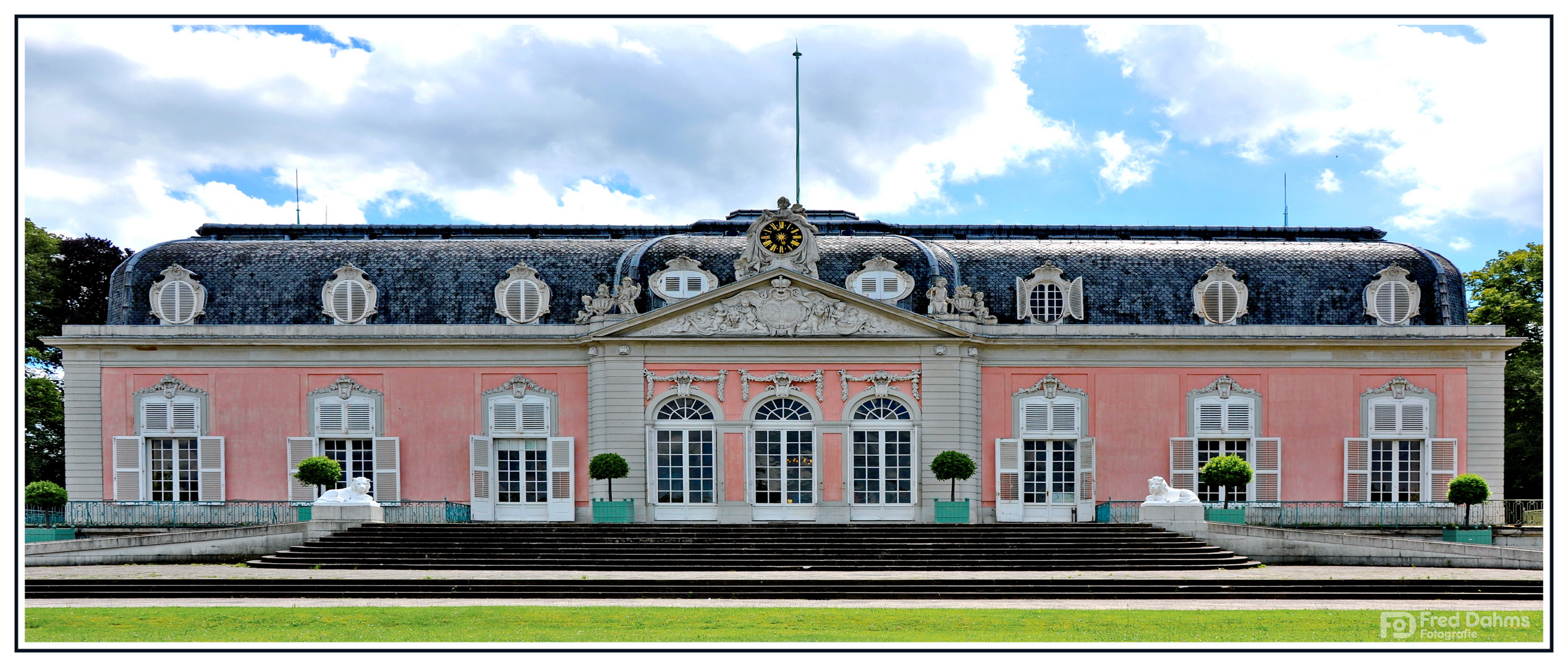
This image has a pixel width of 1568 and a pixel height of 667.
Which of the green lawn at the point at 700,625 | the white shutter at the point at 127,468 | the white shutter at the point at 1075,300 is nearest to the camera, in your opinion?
the green lawn at the point at 700,625

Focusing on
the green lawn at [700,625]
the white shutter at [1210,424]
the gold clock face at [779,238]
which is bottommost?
the green lawn at [700,625]

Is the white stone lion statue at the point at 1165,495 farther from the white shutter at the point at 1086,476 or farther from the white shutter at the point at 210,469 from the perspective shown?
the white shutter at the point at 210,469

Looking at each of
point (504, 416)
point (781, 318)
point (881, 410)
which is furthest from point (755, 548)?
point (504, 416)

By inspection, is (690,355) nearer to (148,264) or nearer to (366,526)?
(366,526)

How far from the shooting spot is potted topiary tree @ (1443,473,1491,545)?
30.1 metres

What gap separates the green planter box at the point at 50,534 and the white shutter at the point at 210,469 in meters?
2.78

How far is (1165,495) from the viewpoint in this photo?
94.3 ft

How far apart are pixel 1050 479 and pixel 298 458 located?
17.5 m

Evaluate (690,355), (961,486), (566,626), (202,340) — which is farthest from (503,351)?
(566,626)

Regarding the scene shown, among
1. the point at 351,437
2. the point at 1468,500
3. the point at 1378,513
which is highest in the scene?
the point at 351,437

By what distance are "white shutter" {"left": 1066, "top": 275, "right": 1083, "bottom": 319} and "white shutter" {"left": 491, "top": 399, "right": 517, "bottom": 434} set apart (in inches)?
526

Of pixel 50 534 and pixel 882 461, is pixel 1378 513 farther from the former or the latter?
pixel 50 534

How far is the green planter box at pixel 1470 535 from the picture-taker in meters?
30.1

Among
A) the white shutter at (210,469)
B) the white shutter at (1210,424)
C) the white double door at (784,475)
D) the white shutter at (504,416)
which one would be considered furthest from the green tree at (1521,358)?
the white shutter at (210,469)
